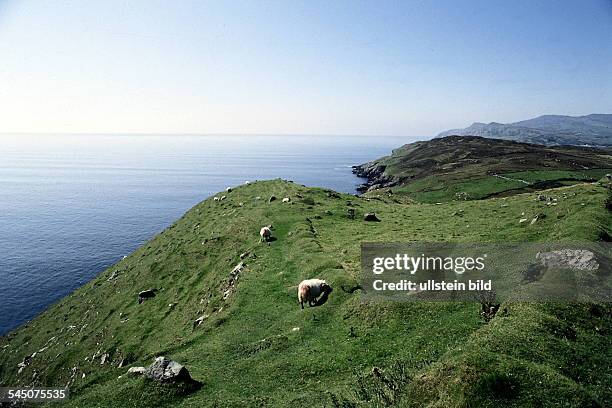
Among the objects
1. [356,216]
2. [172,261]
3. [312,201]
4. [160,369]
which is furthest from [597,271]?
[172,261]

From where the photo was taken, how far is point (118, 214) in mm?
165250

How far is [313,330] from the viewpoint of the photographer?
88.8ft

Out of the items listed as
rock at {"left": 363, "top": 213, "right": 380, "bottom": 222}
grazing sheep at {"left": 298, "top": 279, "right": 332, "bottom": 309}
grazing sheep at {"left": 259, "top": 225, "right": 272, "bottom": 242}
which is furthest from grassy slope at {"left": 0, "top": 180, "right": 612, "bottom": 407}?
grazing sheep at {"left": 259, "top": 225, "right": 272, "bottom": 242}

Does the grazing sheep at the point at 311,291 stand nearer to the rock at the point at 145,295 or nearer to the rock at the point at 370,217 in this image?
the rock at the point at 370,217

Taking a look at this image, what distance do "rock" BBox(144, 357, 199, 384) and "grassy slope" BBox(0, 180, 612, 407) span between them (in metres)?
0.66

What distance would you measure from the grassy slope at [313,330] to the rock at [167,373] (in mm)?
659

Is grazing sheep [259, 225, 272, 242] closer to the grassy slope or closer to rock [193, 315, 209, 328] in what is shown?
the grassy slope

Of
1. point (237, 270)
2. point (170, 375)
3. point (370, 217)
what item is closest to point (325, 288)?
point (170, 375)

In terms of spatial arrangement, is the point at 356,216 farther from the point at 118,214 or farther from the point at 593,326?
the point at 118,214

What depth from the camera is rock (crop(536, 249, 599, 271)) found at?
24438 mm

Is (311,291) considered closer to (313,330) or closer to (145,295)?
(313,330)

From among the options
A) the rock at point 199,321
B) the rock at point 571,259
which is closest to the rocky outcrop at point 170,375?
the rock at point 199,321

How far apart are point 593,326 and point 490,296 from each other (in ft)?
17.8

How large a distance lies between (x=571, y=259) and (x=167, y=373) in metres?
27.6
